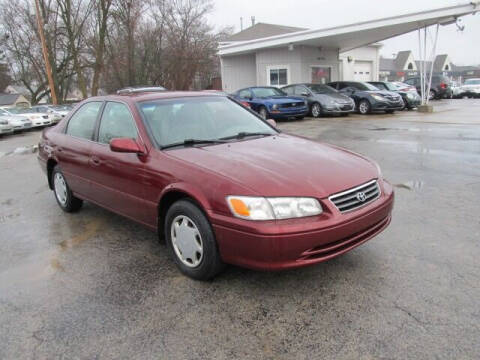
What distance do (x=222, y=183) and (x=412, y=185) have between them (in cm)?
402

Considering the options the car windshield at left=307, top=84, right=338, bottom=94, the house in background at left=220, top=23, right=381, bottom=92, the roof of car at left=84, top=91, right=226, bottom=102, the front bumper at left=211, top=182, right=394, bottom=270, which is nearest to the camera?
the front bumper at left=211, top=182, right=394, bottom=270

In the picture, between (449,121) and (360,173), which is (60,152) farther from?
(449,121)

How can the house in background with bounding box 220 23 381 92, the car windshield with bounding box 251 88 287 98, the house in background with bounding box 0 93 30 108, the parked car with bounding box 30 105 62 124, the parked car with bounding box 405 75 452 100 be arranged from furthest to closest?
the house in background with bounding box 0 93 30 108, the parked car with bounding box 405 75 452 100, the parked car with bounding box 30 105 62 124, the house in background with bounding box 220 23 381 92, the car windshield with bounding box 251 88 287 98

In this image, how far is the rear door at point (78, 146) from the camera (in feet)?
14.9

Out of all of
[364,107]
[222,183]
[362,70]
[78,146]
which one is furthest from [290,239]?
[362,70]

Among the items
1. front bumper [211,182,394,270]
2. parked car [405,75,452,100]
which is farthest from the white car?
parked car [405,75,452,100]

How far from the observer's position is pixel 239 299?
117 inches

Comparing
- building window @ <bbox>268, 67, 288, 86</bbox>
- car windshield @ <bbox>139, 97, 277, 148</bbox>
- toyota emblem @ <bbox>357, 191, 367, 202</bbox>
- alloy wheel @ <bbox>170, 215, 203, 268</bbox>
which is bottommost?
alloy wheel @ <bbox>170, 215, 203, 268</bbox>

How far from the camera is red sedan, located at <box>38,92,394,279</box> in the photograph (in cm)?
276

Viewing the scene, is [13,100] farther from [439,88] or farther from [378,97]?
[378,97]

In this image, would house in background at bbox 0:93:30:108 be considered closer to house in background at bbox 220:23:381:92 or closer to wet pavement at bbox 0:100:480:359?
house in background at bbox 220:23:381:92

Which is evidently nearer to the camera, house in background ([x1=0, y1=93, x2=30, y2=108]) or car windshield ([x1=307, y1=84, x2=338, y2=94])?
car windshield ([x1=307, y1=84, x2=338, y2=94])

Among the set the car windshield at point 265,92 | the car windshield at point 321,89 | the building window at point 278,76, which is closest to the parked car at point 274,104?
the car windshield at point 265,92

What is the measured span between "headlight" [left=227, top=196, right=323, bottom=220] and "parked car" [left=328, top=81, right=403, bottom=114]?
593 inches
